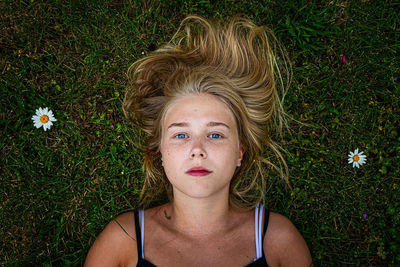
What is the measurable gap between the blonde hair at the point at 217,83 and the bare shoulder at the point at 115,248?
1.76 feet

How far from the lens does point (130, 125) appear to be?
13.0 feet

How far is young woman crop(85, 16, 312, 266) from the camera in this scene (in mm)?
3100

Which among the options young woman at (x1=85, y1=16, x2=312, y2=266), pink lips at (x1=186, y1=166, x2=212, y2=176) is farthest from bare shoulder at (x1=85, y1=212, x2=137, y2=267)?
pink lips at (x1=186, y1=166, x2=212, y2=176)

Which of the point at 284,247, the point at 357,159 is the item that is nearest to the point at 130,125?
the point at 284,247

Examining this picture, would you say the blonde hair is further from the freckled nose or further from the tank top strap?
the freckled nose

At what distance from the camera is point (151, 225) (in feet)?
11.3

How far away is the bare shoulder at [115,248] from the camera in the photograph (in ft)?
10.9

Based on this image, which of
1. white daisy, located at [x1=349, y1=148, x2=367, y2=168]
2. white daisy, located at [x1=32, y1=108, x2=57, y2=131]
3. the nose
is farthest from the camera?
white daisy, located at [x1=349, y1=148, x2=367, y2=168]

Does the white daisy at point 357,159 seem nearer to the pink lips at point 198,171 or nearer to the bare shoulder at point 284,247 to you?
the bare shoulder at point 284,247

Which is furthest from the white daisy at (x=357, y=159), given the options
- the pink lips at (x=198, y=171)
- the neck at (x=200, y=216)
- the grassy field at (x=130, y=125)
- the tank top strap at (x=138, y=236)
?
the tank top strap at (x=138, y=236)

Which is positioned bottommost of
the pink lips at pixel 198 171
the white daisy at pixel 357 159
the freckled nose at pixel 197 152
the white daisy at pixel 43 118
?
the pink lips at pixel 198 171

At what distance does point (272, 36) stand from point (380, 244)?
8.42ft

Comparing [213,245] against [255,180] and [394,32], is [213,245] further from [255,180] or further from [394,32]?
[394,32]

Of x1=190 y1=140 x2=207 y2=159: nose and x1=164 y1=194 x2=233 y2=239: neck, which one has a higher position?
x1=190 y1=140 x2=207 y2=159: nose
